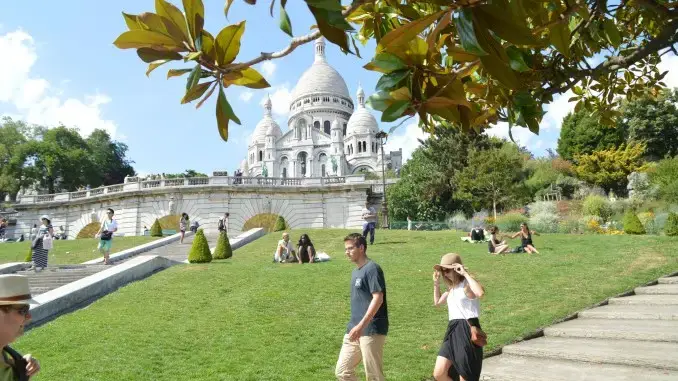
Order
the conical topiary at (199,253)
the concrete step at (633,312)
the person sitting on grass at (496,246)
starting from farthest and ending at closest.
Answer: the person sitting on grass at (496,246) < the conical topiary at (199,253) < the concrete step at (633,312)

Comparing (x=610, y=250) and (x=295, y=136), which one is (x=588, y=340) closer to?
(x=610, y=250)

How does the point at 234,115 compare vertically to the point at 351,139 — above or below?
below

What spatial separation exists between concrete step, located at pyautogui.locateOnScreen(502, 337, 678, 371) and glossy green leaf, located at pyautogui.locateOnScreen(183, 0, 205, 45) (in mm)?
5393

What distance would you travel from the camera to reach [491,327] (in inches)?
285

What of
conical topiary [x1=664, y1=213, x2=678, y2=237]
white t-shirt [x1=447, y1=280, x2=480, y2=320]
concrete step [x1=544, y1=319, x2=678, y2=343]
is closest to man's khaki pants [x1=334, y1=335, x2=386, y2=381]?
white t-shirt [x1=447, y1=280, x2=480, y2=320]

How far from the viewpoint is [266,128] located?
9050 centimetres

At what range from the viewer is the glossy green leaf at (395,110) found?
1.55 m

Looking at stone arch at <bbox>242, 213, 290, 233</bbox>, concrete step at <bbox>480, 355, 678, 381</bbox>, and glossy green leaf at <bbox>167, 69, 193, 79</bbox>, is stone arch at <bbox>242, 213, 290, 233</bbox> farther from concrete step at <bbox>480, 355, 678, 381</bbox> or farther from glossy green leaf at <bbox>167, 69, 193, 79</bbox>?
glossy green leaf at <bbox>167, 69, 193, 79</bbox>

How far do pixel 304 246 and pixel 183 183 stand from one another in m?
18.9

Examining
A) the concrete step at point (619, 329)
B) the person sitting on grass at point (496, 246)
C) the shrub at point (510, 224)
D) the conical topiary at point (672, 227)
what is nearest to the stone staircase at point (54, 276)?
the concrete step at point (619, 329)

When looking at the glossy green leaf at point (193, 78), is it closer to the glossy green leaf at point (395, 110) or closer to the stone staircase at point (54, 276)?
the glossy green leaf at point (395, 110)

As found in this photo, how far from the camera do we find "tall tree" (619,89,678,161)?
36.5 metres

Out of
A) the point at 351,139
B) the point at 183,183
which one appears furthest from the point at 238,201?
the point at 351,139

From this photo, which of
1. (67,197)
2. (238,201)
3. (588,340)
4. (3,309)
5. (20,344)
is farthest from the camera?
(67,197)
